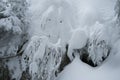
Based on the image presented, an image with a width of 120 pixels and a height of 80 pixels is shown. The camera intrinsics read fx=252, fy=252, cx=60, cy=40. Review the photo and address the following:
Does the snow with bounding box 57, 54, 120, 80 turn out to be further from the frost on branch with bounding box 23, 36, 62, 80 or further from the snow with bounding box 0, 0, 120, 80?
the frost on branch with bounding box 23, 36, 62, 80

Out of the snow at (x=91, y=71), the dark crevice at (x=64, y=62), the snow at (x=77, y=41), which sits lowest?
the snow at (x=91, y=71)

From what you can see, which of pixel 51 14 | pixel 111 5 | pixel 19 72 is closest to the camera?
pixel 19 72

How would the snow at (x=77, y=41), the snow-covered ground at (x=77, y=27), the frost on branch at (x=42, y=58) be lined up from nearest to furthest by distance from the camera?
1. the frost on branch at (x=42, y=58)
2. the snow-covered ground at (x=77, y=27)
3. the snow at (x=77, y=41)

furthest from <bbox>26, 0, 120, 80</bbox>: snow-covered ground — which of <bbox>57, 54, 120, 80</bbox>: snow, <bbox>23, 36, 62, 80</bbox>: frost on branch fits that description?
<bbox>23, 36, 62, 80</bbox>: frost on branch

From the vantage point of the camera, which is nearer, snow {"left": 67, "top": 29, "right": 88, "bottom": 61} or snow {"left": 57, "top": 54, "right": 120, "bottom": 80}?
snow {"left": 57, "top": 54, "right": 120, "bottom": 80}

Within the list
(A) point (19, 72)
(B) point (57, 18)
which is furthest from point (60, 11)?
(A) point (19, 72)

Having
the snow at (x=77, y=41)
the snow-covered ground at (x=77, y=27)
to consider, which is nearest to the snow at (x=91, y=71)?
the snow-covered ground at (x=77, y=27)

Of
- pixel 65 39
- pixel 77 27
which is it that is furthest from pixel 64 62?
pixel 77 27

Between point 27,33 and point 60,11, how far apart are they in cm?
69

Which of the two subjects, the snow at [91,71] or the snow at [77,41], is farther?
the snow at [77,41]

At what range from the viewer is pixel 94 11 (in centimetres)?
436

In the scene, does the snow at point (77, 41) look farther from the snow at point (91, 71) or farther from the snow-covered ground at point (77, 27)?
the snow at point (91, 71)

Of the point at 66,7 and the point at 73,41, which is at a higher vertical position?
the point at 66,7

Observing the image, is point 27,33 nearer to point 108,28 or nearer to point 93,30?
point 93,30
